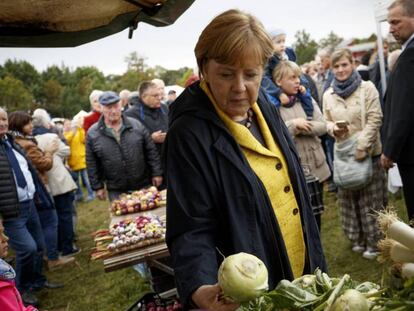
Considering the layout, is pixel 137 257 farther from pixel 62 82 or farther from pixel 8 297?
pixel 62 82

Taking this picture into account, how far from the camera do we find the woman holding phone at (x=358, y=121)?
3.58 m

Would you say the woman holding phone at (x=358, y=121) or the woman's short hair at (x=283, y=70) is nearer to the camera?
the woman's short hair at (x=283, y=70)

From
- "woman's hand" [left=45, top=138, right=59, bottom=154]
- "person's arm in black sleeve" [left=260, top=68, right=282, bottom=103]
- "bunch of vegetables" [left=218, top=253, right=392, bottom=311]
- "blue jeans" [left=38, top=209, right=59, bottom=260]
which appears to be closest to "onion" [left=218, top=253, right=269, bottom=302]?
"bunch of vegetables" [left=218, top=253, right=392, bottom=311]

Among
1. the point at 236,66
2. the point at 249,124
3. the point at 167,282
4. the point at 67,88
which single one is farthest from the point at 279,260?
the point at 67,88

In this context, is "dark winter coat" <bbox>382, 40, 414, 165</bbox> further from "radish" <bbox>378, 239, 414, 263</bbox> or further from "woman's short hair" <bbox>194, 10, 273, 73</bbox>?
"radish" <bbox>378, 239, 414, 263</bbox>

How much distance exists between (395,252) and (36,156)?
4.60m

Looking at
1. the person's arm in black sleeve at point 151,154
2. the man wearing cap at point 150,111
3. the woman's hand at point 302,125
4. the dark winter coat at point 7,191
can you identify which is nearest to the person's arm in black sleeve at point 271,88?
the woman's hand at point 302,125

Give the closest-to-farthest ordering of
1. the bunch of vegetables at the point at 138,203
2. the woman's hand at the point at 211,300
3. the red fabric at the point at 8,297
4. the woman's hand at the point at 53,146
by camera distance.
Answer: the woman's hand at the point at 211,300
the red fabric at the point at 8,297
the bunch of vegetables at the point at 138,203
the woman's hand at the point at 53,146

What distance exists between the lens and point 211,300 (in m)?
1.15

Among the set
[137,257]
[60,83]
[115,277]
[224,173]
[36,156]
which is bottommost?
[115,277]

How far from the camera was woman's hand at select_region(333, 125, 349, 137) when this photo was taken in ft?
11.4

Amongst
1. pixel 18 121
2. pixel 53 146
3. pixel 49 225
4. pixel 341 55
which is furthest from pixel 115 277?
pixel 341 55

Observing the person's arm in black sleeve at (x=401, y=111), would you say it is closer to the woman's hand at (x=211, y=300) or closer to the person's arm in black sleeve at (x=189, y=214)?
the person's arm in black sleeve at (x=189, y=214)

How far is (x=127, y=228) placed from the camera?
3.00 meters
